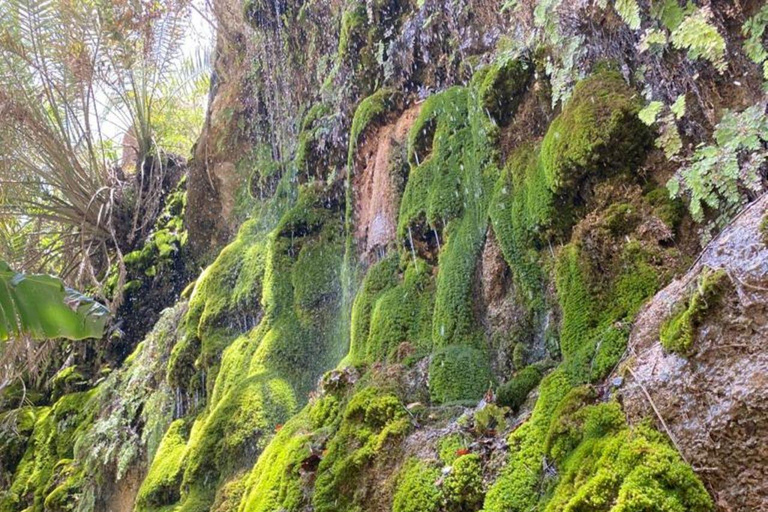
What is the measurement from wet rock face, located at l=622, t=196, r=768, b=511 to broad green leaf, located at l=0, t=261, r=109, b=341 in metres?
3.45

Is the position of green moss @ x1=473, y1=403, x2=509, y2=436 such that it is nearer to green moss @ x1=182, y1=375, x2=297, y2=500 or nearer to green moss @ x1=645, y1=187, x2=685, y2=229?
green moss @ x1=645, y1=187, x2=685, y2=229

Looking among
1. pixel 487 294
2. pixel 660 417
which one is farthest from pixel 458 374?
pixel 660 417

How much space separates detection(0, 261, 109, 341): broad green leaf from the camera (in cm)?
412

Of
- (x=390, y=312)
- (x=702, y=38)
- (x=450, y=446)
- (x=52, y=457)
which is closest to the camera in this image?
(x=702, y=38)

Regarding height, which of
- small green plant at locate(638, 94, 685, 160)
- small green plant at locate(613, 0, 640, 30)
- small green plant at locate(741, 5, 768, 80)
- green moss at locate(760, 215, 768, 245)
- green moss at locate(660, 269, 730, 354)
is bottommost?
green moss at locate(660, 269, 730, 354)

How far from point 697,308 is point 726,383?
292 mm

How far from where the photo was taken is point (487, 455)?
10.4 feet

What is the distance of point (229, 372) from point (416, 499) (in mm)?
4301

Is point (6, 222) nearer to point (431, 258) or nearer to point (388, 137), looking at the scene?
point (388, 137)

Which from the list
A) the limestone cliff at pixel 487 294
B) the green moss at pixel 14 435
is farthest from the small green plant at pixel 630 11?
the green moss at pixel 14 435

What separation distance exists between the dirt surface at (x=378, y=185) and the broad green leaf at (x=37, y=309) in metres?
2.71

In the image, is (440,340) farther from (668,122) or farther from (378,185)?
(378,185)

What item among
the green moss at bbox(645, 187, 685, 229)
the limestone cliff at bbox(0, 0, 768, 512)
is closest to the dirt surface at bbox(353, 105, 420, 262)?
the limestone cliff at bbox(0, 0, 768, 512)

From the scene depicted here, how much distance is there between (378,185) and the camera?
6.37 meters
